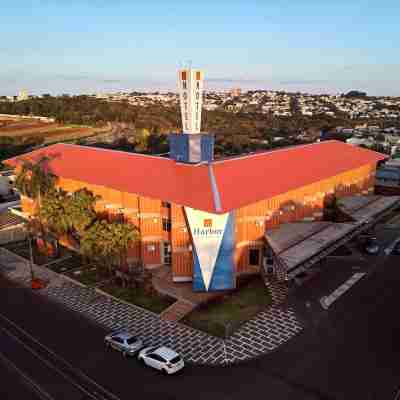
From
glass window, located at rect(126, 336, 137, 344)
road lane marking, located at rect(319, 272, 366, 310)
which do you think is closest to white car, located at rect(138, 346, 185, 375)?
glass window, located at rect(126, 336, 137, 344)

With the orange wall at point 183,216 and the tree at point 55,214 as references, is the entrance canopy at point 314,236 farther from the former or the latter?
the tree at point 55,214

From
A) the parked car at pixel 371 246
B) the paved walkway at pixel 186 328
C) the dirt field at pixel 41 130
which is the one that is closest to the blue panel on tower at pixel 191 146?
the paved walkway at pixel 186 328

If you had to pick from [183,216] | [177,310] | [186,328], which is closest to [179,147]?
[183,216]

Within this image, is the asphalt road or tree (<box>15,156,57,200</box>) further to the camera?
tree (<box>15,156,57,200</box>)

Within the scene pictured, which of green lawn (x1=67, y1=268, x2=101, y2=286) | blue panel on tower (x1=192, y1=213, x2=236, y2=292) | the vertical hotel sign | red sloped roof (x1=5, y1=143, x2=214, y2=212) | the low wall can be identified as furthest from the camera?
the low wall

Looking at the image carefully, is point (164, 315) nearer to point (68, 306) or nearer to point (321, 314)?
point (68, 306)

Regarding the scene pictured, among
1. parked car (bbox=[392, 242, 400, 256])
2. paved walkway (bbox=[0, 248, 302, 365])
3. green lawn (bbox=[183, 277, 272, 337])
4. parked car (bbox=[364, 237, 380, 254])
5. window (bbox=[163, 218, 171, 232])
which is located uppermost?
window (bbox=[163, 218, 171, 232])

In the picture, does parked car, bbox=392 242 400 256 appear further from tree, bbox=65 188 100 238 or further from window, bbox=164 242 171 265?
tree, bbox=65 188 100 238
